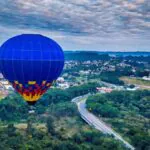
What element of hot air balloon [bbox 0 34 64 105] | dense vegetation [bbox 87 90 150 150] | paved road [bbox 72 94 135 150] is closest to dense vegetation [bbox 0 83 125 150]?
paved road [bbox 72 94 135 150]

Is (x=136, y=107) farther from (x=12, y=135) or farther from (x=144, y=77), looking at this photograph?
(x=144, y=77)

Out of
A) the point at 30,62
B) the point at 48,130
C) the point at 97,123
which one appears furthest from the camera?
the point at 97,123

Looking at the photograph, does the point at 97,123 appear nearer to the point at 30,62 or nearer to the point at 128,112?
the point at 128,112

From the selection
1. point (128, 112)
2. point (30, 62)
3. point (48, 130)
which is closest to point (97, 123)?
point (128, 112)

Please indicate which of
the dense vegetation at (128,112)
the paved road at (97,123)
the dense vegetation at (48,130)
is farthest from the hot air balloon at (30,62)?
the paved road at (97,123)

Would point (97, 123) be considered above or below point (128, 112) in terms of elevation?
below

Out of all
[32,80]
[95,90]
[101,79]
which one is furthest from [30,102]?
[101,79]

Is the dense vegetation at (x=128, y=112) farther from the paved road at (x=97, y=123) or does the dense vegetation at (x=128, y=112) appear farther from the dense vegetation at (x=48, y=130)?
the dense vegetation at (x=48, y=130)
